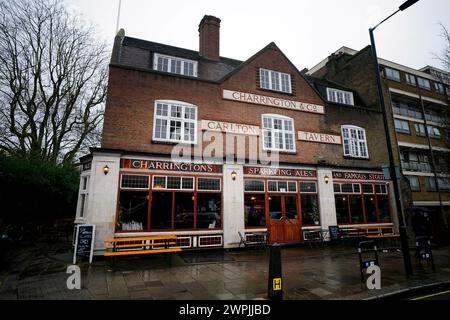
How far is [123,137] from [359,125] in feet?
54.4

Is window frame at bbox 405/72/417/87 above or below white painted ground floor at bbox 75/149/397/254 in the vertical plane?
above

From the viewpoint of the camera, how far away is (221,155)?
43.0 ft

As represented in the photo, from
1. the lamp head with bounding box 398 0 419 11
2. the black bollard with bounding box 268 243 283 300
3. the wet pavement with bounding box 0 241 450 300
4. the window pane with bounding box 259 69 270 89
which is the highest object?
the window pane with bounding box 259 69 270 89

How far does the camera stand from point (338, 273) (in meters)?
7.84

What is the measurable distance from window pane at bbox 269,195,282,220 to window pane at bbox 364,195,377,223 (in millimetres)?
6985

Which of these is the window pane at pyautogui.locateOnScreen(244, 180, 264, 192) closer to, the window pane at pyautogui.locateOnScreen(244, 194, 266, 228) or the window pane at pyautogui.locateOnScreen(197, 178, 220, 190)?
the window pane at pyautogui.locateOnScreen(244, 194, 266, 228)

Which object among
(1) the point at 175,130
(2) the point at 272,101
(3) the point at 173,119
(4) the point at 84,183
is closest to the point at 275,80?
(2) the point at 272,101

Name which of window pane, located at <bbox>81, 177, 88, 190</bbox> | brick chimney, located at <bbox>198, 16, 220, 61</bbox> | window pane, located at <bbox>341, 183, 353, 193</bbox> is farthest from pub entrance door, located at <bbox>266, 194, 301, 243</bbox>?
brick chimney, located at <bbox>198, 16, 220, 61</bbox>

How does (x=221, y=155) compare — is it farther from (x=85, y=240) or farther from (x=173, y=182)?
(x=85, y=240)

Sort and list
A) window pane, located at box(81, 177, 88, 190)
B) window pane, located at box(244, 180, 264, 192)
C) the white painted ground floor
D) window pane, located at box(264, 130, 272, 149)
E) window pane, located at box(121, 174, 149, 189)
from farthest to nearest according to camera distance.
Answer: window pane, located at box(264, 130, 272, 149), window pane, located at box(244, 180, 264, 192), window pane, located at box(81, 177, 88, 190), window pane, located at box(121, 174, 149, 189), the white painted ground floor

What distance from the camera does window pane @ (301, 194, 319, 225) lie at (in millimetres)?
14327

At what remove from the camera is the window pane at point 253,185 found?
13320 millimetres

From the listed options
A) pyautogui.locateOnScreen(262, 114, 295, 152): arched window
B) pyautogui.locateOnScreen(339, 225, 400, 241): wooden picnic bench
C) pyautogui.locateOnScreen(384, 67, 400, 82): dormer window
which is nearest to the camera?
pyautogui.locateOnScreen(339, 225, 400, 241): wooden picnic bench
